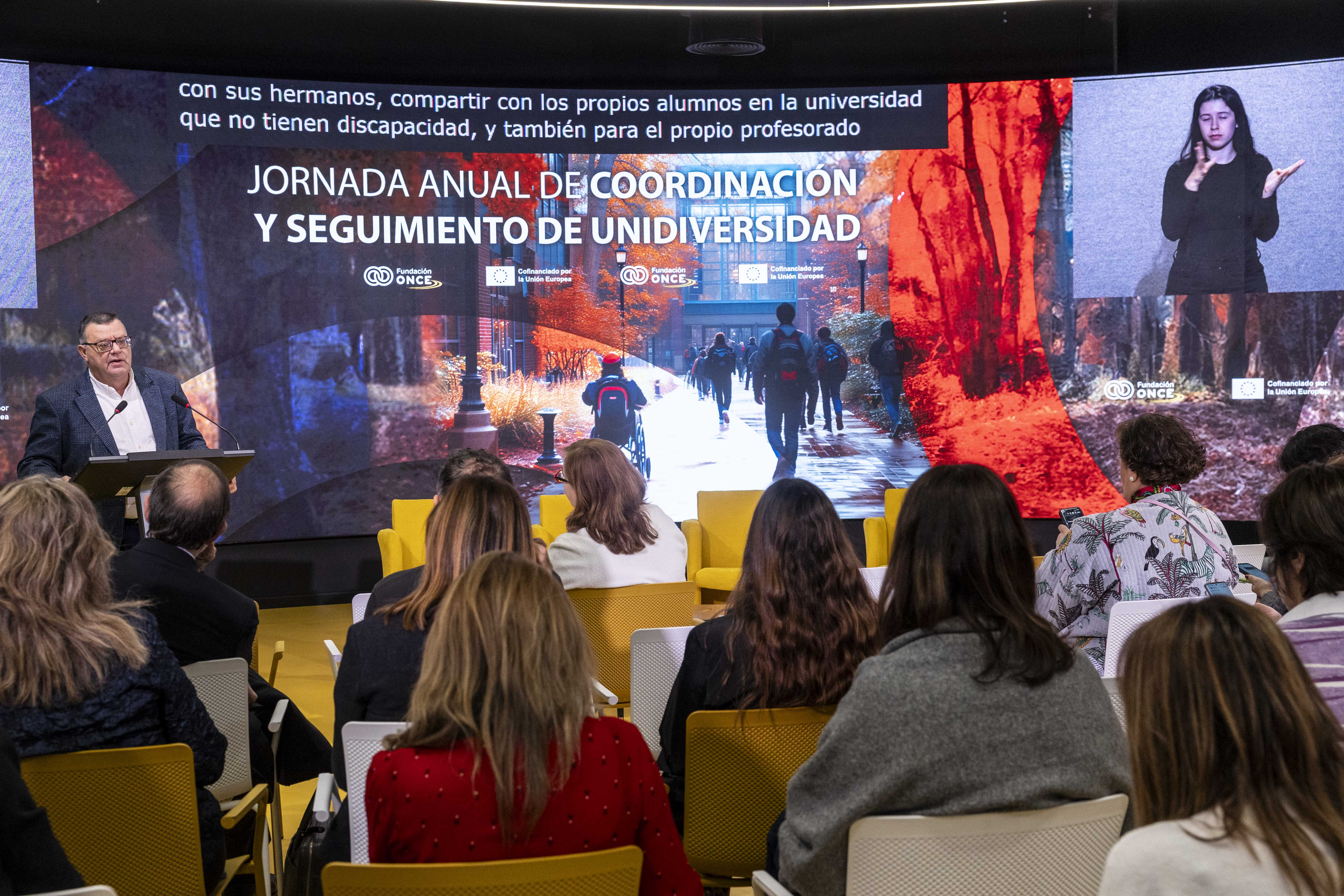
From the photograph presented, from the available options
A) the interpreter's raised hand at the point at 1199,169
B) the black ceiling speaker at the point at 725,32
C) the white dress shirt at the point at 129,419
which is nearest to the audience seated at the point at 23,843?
the white dress shirt at the point at 129,419

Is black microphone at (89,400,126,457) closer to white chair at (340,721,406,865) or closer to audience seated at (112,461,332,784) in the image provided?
audience seated at (112,461,332,784)

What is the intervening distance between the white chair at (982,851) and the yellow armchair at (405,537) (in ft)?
13.9

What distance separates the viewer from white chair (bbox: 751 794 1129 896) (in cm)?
157

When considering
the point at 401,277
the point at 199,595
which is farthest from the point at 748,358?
the point at 199,595

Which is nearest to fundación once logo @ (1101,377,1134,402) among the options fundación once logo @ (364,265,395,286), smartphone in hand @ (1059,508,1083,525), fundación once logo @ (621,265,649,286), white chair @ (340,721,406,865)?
fundación once logo @ (621,265,649,286)

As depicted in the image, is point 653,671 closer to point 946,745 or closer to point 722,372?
point 946,745

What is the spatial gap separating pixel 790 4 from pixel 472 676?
6.47 m

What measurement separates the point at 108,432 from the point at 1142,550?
13.7ft

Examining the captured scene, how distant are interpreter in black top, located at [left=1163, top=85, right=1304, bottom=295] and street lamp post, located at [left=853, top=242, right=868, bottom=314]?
208cm

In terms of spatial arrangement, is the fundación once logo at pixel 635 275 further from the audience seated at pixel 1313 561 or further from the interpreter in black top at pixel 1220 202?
the audience seated at pixel 1313 561

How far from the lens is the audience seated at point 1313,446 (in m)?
3.84

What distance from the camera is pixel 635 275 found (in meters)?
7.84

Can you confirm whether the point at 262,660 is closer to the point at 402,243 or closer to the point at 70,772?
the point at 402,243

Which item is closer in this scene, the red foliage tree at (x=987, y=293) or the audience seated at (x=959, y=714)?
the audience seated at (x=959, y=714)
